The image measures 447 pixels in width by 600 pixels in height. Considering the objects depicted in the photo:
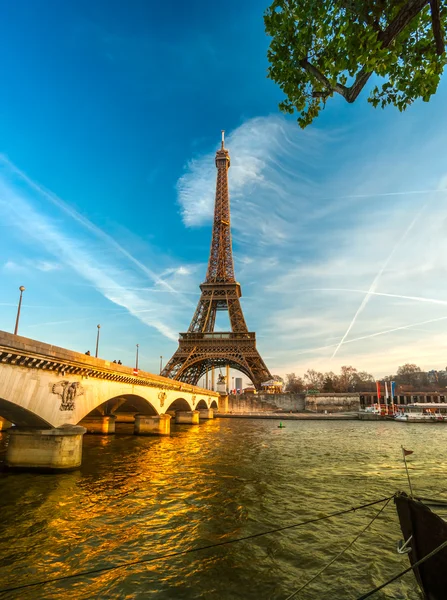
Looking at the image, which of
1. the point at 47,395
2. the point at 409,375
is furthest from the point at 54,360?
the point at 409,375

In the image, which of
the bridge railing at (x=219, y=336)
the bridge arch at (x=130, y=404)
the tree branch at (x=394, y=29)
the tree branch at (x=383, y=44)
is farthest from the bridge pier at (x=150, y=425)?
the bridge railing at (x=219, y=336)

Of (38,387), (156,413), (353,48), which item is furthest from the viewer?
(156,413)

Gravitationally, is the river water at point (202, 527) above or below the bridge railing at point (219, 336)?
below

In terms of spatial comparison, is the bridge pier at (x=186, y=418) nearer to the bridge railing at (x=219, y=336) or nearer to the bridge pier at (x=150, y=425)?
the bridge pier at (x=150, y=425)

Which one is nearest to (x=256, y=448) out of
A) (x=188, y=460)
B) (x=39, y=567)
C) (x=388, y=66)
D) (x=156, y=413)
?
(x=188, y=460)

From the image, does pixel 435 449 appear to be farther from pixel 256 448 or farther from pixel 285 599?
pixel 285 599
